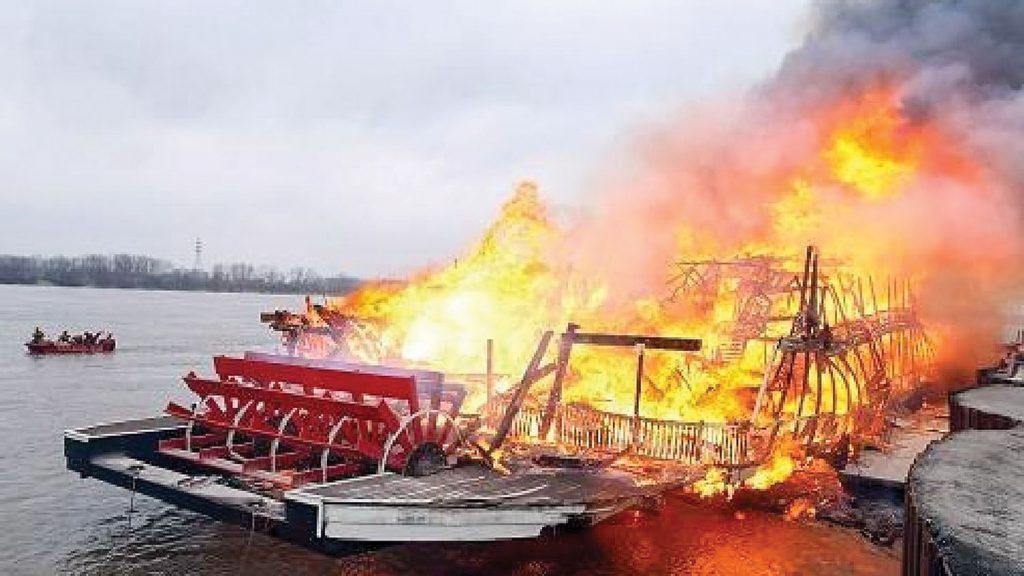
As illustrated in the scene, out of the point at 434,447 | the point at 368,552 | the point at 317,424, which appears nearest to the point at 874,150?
the point at 434,447

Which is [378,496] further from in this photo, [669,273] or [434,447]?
[669,273]

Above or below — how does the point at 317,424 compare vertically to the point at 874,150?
below

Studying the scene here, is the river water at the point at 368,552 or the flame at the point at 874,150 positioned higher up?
the flame at the point at 874,150

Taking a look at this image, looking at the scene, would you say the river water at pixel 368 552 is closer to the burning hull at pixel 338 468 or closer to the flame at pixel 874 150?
the burning hull at pixel 338 468

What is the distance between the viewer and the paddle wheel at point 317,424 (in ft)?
43.0

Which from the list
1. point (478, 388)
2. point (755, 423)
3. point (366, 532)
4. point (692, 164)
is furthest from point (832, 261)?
point (366, 532)

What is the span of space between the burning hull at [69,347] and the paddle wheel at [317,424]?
4202cm

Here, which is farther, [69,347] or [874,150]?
[69,347]

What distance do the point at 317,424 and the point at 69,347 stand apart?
45543mm

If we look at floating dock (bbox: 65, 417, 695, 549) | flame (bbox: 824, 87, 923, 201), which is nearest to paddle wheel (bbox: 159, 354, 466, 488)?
floating dock (bbox: 65, 417, 695, 549)

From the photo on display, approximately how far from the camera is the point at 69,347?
174 feet

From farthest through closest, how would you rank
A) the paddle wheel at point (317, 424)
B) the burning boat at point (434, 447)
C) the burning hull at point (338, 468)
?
1. the paddle wheel at point (317, 424)
2. the burning boat at point (434, 447)
3. the burning hull at point (338, 468)

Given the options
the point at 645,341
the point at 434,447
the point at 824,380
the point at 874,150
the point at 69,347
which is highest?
the point at 874,150

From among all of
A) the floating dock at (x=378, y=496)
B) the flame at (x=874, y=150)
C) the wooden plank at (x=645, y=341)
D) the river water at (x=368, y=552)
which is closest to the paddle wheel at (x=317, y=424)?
the floating dock at (x=378, y=496)
